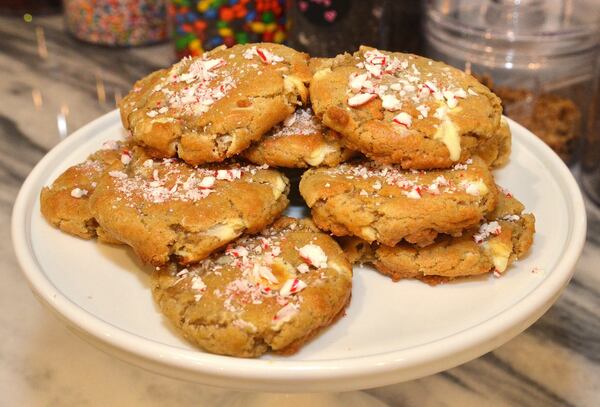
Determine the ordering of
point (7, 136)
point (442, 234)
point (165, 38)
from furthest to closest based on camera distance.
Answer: point (165, 38) → point (7, 136) → point (442, 234)

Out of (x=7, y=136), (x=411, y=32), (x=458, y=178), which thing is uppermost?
(x=458, y=178)

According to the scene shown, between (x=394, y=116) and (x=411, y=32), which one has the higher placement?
(x=394, y=116)

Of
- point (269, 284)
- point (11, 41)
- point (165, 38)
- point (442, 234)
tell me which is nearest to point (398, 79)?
point (442, 234)

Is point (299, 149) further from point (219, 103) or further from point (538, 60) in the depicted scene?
point (538, 60)

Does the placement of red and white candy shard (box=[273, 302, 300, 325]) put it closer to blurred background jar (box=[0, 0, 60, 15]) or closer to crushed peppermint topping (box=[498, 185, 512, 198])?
crushed peppermint topping (box=[498, 185, 512, 198])

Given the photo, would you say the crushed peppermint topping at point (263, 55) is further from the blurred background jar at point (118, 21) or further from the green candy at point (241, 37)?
the blurred background jar at point (118, 21)

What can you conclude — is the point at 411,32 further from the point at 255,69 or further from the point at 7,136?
the point at 7,136

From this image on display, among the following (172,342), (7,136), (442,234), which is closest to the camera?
(172,342)
